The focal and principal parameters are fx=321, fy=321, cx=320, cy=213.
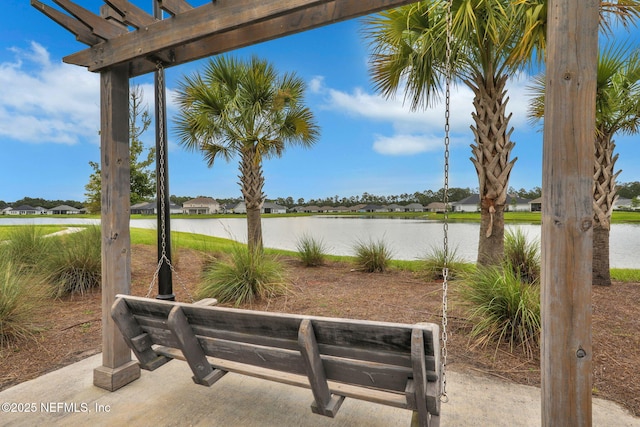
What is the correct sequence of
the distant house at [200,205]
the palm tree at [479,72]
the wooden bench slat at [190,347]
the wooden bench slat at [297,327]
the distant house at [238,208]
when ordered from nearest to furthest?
1. the wooden bench slat at [297,327]
2. the wooden bench slat at [190,347]
3. the palm tree at [479,72]
4. the distant house at [238,208]
5. the distant house at [200,205]

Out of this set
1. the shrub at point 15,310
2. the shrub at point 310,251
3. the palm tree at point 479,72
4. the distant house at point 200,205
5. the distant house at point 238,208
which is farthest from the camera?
the distant house at point 200,205

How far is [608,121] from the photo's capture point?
5812 millimetres

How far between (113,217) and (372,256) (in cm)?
559

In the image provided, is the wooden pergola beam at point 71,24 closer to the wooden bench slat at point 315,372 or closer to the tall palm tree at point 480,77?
the wooden bench slat at point 315,372

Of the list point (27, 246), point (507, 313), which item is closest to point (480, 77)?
point (507, 313)

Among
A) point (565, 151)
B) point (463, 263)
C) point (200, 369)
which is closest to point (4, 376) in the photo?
point (200, 369)

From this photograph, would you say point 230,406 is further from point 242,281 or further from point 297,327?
point 242,281

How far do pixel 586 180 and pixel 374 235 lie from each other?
20.8 feet

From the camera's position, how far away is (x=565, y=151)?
5.24 feet

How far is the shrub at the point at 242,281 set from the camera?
16.4ft

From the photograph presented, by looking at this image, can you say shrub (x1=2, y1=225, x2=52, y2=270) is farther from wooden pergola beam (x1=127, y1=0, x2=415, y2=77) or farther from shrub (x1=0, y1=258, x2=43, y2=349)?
wooden pergola beam (x1=127, y1=0, x2=415, y2=77)

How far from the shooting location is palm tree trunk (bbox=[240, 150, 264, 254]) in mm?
8391

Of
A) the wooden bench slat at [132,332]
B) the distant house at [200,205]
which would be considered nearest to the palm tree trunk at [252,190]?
the wooden bench slat at [132,332]

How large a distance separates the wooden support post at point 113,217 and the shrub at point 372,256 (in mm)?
5359
